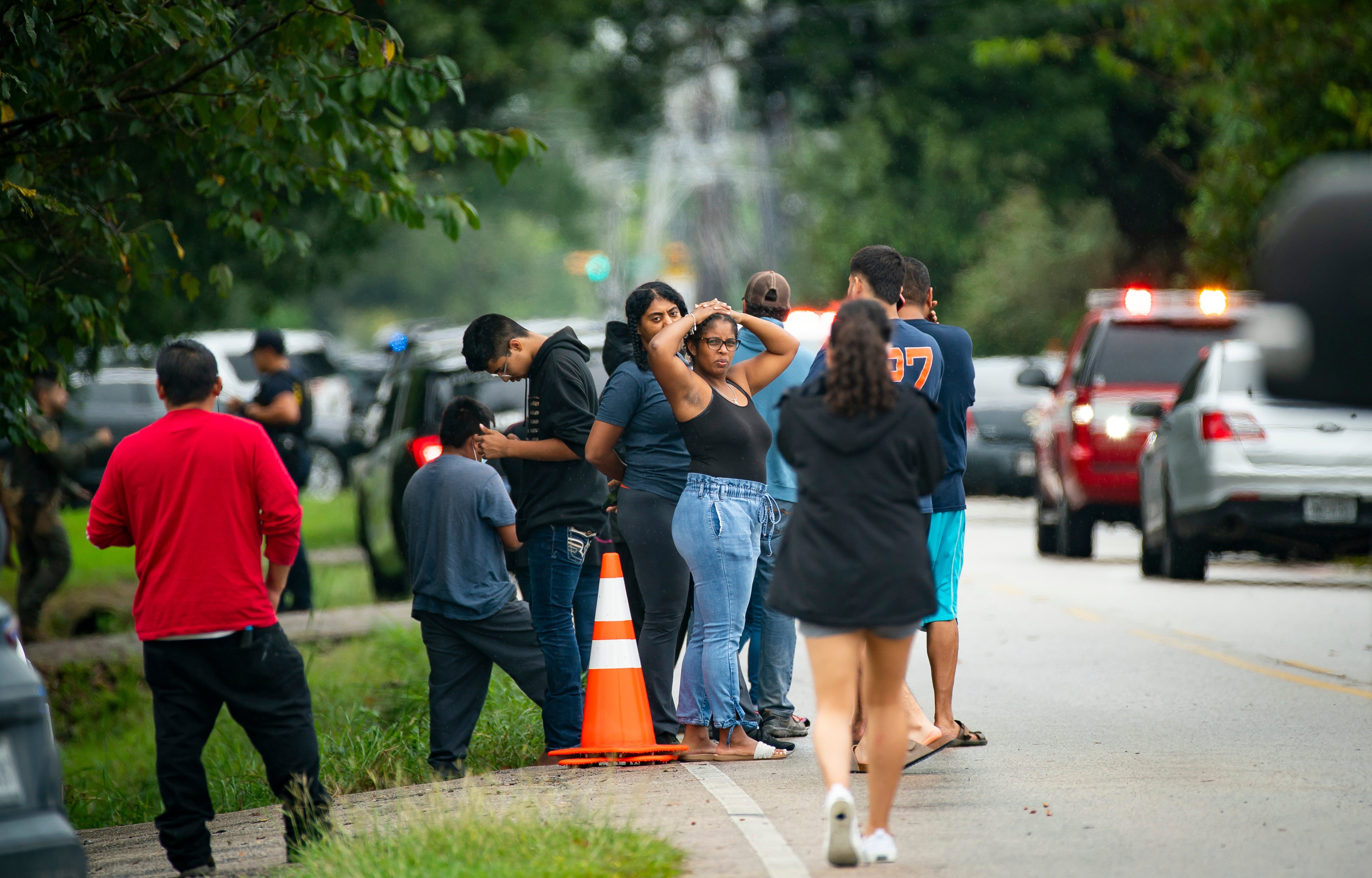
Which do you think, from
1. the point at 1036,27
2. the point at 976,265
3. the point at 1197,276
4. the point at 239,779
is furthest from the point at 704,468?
the point at 976,265

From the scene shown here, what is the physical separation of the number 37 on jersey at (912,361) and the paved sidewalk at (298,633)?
604 centimetres

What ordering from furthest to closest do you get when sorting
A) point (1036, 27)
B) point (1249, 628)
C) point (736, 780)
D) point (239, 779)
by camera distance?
1. point (1036, 27)
2. point (1249, 628)
3. point (239, 779)
4. point (736, 780)

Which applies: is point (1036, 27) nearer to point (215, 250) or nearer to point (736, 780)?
point (215, 250)

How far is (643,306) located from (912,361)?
1.12 metres

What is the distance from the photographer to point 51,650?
13.0 meters

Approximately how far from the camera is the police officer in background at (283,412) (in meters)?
12.9

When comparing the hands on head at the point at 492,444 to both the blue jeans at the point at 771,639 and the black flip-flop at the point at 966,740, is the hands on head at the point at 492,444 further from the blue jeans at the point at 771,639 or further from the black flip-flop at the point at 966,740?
the black flip-flop at the point at 966,740

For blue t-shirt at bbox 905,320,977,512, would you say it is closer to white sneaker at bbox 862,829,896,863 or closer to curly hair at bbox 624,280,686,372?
curly hair at bbox 624,280,686,372

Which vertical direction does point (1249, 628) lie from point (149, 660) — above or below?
below

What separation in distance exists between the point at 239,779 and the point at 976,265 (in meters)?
33.4

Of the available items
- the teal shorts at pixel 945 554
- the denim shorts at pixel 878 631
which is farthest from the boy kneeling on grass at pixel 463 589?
the denim shorts at pixel 878 631

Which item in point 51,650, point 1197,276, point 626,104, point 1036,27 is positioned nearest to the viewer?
point 51,650

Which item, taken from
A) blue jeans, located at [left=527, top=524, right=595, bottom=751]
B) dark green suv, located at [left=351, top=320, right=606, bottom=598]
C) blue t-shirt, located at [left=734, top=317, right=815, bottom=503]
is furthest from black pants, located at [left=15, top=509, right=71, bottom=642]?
blue t-shirt, located at [left=734, top=317, right=815, bottom=503]

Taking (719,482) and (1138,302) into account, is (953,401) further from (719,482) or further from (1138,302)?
(1138,302)
